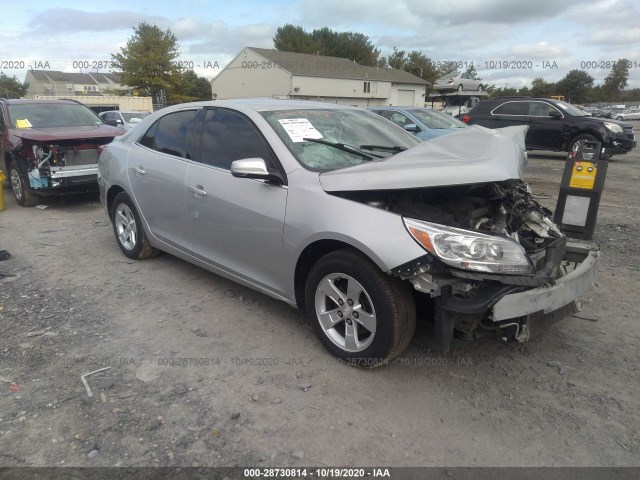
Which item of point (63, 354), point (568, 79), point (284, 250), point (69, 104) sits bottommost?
point (63, 354)

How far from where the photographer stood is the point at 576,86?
70188 mm

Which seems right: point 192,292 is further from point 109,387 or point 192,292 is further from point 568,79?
point 568,79

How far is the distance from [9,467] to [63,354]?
1076mm

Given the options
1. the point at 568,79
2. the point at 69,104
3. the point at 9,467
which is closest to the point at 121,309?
the point at 9,467

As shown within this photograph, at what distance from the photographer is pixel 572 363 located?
10.2 ft

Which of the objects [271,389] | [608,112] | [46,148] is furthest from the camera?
[608,112]

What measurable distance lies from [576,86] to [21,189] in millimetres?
79175

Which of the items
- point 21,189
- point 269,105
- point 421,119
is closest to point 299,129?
point 269,105

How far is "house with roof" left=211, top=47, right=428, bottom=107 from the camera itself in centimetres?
4266

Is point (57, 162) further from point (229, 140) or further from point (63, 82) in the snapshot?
point (63, 82)

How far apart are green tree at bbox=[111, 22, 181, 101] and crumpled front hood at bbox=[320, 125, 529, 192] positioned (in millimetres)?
42602

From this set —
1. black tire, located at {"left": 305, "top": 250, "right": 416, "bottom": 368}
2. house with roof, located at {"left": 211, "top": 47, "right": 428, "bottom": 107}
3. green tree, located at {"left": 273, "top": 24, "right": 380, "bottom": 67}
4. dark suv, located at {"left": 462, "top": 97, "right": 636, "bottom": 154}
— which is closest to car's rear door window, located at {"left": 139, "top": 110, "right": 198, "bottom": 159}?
black tire, located at {"left": 305, "top": 250, "right": 416, "bottom": 368}

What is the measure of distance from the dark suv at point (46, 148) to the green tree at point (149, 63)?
3581 cm

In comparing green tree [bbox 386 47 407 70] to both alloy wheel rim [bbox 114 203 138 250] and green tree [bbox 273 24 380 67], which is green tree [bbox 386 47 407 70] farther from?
alloy wheel rim [bbox 114 203 138 250]
